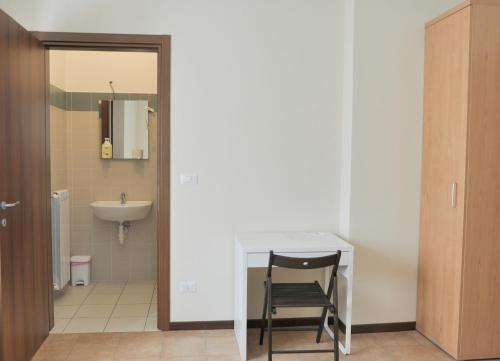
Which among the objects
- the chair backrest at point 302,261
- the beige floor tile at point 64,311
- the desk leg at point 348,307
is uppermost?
the chair backrest at point 302,261

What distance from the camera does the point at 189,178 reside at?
313cm

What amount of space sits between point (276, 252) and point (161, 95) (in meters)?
1.37

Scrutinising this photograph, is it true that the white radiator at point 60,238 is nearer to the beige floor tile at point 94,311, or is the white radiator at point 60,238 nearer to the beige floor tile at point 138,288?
the beige floor tile at point 94,311

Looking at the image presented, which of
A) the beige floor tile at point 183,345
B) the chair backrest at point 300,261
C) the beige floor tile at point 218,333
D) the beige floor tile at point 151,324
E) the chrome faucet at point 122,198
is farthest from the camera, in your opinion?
the chrome faucet at point 122,198

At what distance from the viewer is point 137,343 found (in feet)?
9.75

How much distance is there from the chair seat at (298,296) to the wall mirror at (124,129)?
7.02 ft

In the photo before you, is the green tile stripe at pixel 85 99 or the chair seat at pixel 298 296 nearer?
the chair seat at pixel 298 296

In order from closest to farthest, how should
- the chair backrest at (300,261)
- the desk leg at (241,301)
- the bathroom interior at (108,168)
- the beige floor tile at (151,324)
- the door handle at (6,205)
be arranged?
the door handle at (6,205) → the chair backrest at (300,261) → the desk leg at (241,301) → the beige floor tile at (151,324) → the bathroom interior at (108,168)

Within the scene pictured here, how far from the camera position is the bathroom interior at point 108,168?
4.18m

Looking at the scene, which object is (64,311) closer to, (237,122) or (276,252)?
(276,252)

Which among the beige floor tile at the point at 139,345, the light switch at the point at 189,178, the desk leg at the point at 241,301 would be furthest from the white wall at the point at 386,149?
the beige floor tile at the point at 139,345

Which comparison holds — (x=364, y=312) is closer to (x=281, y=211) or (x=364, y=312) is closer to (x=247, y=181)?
(x=281, y=211)

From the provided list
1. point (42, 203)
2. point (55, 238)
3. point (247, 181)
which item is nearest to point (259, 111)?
point (247, 181)

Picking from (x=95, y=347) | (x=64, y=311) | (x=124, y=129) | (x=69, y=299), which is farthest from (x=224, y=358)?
(x=124, y=129)
